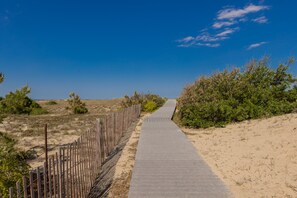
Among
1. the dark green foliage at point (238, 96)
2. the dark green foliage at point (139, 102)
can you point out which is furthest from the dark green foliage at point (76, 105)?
the dark green foliage at point (238, 96)

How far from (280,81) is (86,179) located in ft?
61.0

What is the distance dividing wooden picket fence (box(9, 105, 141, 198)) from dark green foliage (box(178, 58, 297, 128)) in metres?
8.89

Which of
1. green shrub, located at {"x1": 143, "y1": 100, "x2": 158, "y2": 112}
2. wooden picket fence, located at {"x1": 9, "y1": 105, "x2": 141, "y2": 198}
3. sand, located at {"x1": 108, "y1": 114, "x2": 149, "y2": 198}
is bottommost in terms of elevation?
sand, located at {"x1": 108, "y1": 114, "x2": 149, "y2": 198}

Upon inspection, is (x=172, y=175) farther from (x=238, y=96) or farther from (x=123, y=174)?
(x=238, y=96)

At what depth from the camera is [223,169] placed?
7.28 metres

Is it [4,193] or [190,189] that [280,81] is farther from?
[4,193]

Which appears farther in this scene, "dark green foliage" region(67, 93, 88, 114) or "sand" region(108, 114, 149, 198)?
"dark green foliage" region(67, 93, 88, 114)

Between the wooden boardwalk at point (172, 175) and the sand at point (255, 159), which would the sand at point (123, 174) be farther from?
the sand at point (255, 159)

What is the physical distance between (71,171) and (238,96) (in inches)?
605

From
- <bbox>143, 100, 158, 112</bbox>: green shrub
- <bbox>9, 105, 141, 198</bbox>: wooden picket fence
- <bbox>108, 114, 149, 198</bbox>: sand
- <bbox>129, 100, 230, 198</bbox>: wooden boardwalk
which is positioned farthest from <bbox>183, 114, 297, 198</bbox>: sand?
<bbox>143, 100, 158, 112</bbox>: green shrub

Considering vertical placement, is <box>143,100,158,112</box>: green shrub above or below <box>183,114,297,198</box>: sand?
above

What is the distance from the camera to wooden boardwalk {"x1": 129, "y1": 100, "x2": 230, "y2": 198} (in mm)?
5551

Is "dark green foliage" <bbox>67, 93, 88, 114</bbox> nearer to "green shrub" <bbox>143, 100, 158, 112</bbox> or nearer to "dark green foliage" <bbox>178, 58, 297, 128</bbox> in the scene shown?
"green shrub" <bbox>143, 100, 158, 112</bbox>

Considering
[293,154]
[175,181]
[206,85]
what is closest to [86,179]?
[175,181]
